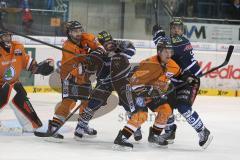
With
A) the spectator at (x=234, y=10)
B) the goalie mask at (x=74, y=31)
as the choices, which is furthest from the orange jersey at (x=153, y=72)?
the spectator at (x=234, y=10)

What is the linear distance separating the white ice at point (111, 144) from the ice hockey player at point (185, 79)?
0.17 metres

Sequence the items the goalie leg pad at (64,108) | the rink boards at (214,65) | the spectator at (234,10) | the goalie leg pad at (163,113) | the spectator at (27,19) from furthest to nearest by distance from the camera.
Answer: the spectator at (234,10) < the rink boards at (214,65) < the spectator at (27,19) < the goalie leg pad at (64,108) < the goalie leg pad at (163,113)

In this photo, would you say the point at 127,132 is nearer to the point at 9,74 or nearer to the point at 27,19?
the point at 9,74

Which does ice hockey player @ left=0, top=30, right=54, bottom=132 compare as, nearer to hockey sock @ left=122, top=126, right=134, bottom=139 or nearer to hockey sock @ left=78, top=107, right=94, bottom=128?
hockey sock @ left=78, top=107, right=94, bottom=128

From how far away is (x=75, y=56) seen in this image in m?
6.42

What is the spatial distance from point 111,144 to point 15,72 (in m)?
1.25

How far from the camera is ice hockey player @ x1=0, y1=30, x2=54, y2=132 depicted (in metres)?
6.48

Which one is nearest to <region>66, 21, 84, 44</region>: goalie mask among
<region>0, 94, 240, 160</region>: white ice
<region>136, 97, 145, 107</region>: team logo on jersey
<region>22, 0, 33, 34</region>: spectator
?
<region>136, 97, 145, 107</region>: team logo on jersey

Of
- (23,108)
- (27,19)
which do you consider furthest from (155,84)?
(27,19)

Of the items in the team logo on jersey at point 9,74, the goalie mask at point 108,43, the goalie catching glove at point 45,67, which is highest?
the goalie mask at point 108,43

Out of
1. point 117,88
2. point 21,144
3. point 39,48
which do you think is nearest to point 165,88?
point 117,88

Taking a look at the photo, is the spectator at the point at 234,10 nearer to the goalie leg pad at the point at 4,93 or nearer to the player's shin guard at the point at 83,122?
the player's shin guard at the point at 83,122

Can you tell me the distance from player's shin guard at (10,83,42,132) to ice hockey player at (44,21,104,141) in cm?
29

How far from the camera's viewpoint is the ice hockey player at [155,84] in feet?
19.6
